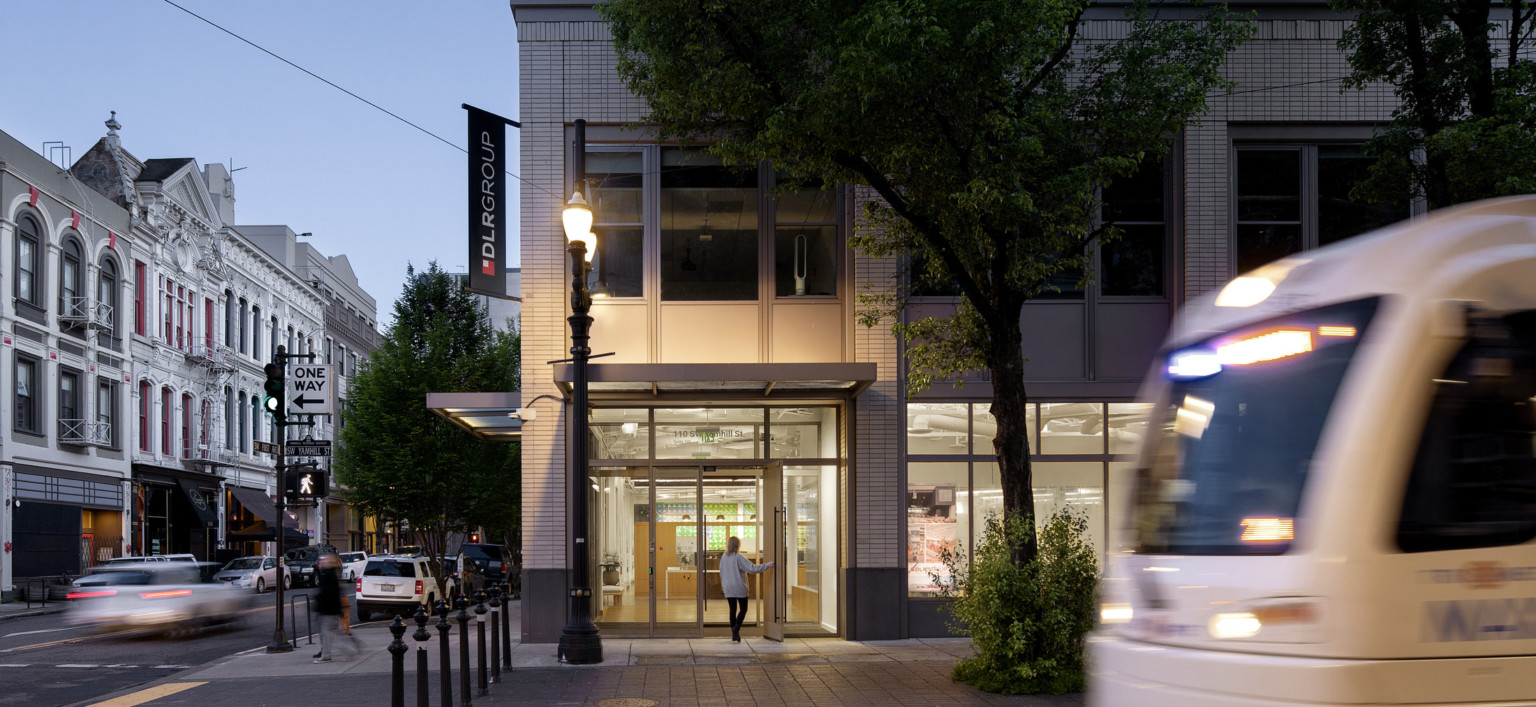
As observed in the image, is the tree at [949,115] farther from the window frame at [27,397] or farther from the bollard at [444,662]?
the window frame at [27,397]

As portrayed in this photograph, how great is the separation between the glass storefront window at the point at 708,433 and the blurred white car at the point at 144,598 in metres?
9.07

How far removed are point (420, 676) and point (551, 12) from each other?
11520 mm

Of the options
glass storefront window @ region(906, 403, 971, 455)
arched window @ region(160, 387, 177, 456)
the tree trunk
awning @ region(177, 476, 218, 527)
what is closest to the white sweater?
glass storefront window @ region(906, 403, 971, 455)

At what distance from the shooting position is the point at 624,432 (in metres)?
18.2

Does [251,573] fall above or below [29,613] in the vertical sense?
below

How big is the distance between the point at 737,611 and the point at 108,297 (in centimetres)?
3012

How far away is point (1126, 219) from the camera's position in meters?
18.2

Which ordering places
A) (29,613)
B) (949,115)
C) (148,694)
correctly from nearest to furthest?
1. (949,115)
2. (148,694)
3. (29,613)

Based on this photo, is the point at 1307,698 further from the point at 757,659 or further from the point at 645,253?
the point at 645,253

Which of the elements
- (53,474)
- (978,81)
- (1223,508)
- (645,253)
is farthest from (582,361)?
(53,474)

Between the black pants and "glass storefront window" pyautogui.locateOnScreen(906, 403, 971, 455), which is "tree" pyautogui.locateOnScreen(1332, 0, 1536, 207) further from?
the black pants

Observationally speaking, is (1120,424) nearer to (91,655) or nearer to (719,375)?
(719,375)

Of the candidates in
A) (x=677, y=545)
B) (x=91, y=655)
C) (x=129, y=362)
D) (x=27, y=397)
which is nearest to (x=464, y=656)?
(x=677, y=545)

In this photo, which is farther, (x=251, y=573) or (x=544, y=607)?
→ (x=251, y=573)
